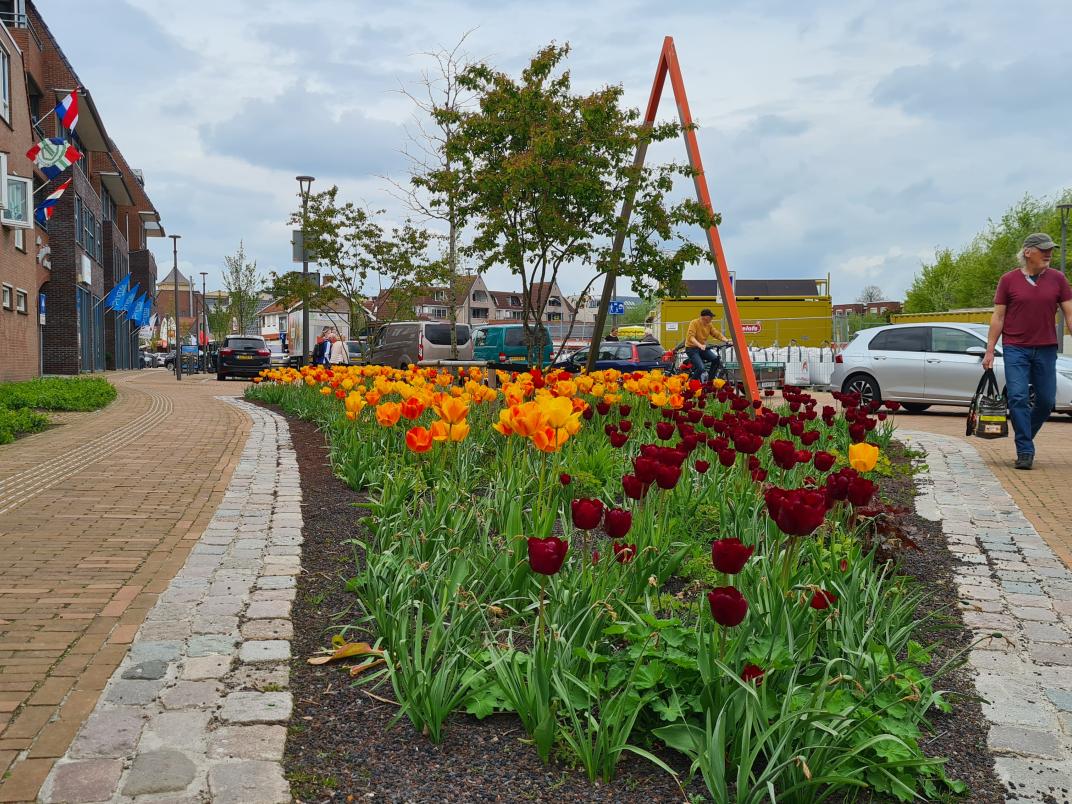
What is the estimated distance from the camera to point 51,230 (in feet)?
122

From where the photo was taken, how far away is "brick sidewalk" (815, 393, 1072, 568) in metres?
6.27

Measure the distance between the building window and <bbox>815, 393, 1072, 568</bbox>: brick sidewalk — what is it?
2238 centimetres

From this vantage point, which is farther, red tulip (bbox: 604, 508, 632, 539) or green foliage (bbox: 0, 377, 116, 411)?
green foliage (bbox: 0, 377, 116, 411)

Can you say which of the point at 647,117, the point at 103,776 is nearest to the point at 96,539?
the point at 103,776

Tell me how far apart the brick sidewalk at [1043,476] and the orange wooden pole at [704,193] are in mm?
2477

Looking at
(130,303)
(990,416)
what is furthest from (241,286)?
(990,416)

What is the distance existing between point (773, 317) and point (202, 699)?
39951mm

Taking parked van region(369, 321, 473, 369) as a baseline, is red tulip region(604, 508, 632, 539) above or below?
below

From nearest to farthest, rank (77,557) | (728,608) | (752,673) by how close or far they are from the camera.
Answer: (728,608) → (752,673) → (77,557)

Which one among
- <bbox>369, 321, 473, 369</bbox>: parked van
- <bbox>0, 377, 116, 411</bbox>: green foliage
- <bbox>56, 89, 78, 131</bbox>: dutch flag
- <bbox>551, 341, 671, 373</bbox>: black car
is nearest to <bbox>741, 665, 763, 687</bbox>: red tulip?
<bbox>0, 377, 116, 411</bbox>: green foliage

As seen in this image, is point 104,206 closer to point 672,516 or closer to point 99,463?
point 99,463

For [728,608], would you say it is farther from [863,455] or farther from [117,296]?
[117,296]

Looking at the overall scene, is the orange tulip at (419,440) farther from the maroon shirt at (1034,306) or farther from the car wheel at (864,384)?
the car wheel at (864,384)

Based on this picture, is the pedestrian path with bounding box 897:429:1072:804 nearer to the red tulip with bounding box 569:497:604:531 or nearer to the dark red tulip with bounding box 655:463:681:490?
the dark red tulip with bounding box 655:463:681:490
